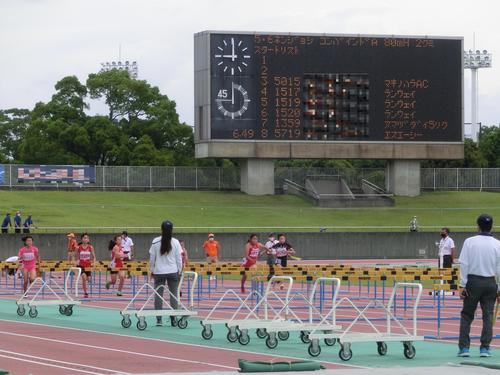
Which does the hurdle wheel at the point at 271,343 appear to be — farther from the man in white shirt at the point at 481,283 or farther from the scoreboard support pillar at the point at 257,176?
the scoreboard support pillar at the point at 257,176

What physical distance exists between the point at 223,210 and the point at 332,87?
9477 mm

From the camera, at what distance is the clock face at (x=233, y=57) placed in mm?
67312

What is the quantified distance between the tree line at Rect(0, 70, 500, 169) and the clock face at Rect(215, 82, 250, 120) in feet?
107

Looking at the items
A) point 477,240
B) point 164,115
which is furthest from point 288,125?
point 477,240

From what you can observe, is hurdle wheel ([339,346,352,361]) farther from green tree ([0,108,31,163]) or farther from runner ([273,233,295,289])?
green tree ([0,108,31,163])

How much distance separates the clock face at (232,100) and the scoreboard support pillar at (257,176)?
632cm

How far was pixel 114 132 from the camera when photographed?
103 meters

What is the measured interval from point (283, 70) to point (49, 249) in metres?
16.4

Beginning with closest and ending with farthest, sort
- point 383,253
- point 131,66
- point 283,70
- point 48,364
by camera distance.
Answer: point 48,364 → point 383,253 → point 283,70 → point 131,66

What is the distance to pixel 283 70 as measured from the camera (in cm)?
6738

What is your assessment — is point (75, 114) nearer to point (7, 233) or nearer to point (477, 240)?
point (7, 233)

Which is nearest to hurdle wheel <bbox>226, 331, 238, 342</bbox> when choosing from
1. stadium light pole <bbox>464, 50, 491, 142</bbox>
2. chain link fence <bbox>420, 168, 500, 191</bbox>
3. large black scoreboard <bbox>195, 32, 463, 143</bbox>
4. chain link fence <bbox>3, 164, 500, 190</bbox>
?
large black scoreboard <bbox>195, 32, 463, 143</bbox>

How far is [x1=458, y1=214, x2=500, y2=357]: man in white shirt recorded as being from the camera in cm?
1762

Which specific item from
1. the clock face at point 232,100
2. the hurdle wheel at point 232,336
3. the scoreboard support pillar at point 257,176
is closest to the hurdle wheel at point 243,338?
the hurdle wheel at point 232,336
